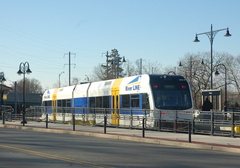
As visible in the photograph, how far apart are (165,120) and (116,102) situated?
6678 mm

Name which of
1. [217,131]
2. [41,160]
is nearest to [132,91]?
[217,131]

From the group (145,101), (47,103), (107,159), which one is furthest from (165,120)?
(47,103)

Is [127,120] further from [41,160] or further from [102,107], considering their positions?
[41,160]

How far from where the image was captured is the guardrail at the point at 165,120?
23391 mm

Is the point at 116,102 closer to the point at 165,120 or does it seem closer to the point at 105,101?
the point at 105,101

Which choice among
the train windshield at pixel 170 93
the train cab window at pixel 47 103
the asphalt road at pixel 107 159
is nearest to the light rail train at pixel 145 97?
the train windshield at pixel 170 93

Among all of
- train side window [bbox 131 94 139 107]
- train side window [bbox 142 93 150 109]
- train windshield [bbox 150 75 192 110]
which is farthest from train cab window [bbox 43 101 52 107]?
train windshield [bbox 150 75 192 110]

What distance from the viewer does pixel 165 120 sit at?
2761 cm

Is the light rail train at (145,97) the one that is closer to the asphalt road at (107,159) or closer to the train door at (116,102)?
the train door at (116,102)

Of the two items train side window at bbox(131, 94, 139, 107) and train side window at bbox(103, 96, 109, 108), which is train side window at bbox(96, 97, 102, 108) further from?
train side window at bbox(131, 94, 139, 107)

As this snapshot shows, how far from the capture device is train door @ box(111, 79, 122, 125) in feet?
106

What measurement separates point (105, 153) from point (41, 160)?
119 inches

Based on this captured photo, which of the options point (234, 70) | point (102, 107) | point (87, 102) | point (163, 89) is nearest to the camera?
point (163, 89)

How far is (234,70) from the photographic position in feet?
275
